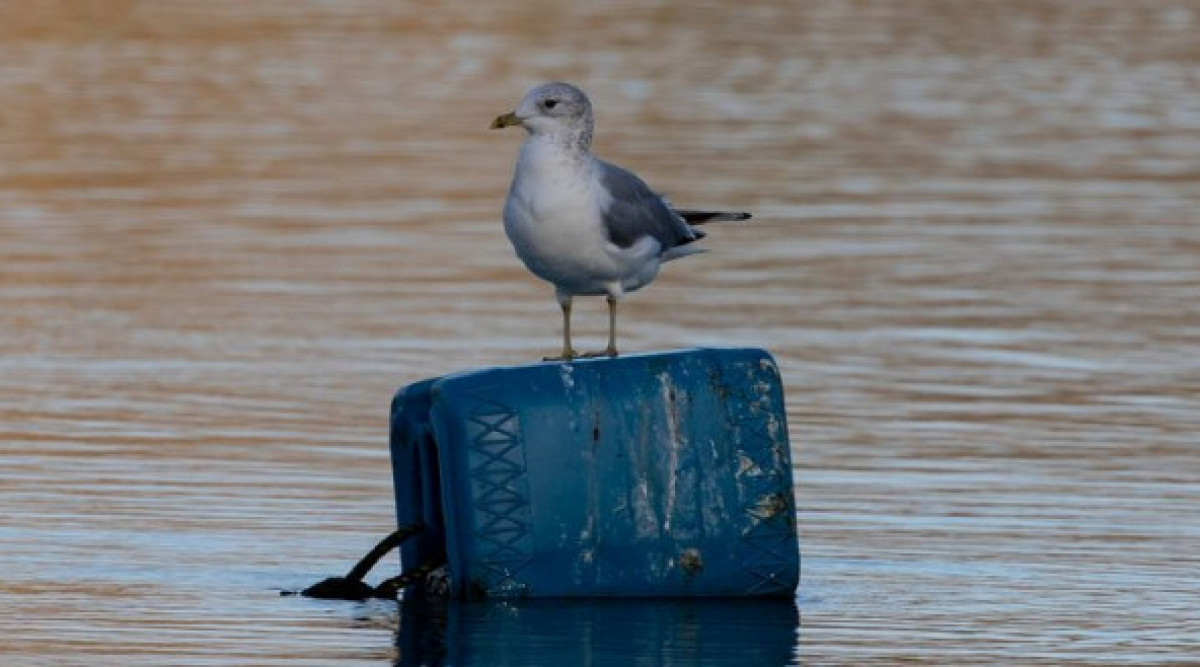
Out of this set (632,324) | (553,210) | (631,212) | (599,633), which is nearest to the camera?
(599,633)

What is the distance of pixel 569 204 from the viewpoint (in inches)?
427

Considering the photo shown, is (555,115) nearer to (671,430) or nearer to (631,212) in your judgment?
(631,212)

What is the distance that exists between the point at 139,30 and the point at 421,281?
2533 cm

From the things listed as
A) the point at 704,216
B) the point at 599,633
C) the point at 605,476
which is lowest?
the point at 599,633

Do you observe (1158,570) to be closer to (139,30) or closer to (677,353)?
(677,353)

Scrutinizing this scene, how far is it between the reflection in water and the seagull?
93 cm

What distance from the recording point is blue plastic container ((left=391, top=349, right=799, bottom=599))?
10781 mm

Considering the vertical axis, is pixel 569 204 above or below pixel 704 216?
above

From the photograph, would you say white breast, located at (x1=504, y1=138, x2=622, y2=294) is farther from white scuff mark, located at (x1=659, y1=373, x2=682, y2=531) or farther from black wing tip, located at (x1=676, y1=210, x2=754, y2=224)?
black wing tip, located at (x1=676, y1=210, x2=754, y2=224)

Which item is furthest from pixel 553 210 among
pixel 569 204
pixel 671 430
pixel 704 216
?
pixel 704 216

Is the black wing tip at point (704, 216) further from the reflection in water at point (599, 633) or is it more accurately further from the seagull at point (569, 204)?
the reflection in water at point (599, 633)

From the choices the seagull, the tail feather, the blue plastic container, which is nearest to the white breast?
the seagull

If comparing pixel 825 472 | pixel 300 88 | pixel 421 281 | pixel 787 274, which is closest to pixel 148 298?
pixel 421 281

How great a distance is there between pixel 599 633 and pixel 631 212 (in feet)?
5.00
